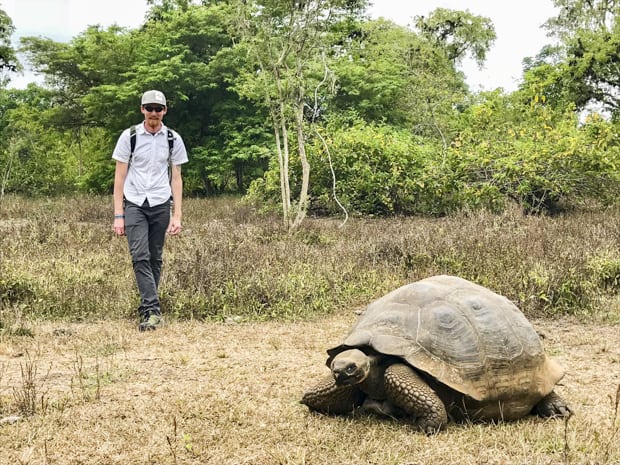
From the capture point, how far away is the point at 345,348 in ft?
12.2

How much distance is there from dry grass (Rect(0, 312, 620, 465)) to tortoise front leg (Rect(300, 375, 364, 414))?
8 cm

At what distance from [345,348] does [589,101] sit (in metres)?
33.8

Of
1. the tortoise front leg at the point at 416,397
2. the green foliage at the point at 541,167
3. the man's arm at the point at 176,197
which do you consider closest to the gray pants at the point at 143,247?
the man's arm at the point at 176,197

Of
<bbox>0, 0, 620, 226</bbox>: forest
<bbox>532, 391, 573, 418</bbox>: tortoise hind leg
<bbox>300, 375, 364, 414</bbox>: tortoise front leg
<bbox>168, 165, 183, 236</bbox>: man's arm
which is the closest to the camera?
<bbox>300, 375, 364, 414</bbox>: tortoise front leg

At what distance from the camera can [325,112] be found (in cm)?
2345

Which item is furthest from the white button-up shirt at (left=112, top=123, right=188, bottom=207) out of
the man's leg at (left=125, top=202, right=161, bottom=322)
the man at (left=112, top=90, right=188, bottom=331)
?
the man's leg at (left=125, top=202, right=161, bottom=322)

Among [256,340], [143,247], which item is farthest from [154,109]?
[256,340]

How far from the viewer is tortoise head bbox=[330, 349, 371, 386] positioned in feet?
10.9

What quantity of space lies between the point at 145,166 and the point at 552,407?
4472 mm

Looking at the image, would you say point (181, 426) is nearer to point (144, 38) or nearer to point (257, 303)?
point (257, 303)

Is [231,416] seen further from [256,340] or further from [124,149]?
[124,149]

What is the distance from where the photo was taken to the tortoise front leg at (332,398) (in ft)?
12.0

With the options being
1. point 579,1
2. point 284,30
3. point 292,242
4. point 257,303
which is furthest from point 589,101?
point 257,303

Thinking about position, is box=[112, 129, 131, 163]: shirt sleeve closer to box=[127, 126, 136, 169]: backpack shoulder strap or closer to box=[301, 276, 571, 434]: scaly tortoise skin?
box=[127, 126, 136, 169]: backpack shoulder strap
